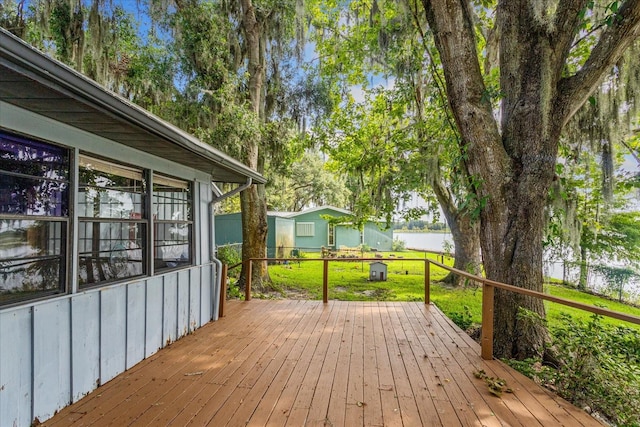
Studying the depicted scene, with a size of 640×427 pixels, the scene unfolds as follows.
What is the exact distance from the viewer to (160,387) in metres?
2.72

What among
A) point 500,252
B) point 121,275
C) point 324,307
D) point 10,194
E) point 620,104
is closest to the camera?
point 10,194

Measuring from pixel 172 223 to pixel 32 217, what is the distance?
1.73 meters

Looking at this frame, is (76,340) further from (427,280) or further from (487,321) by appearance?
(427,280)

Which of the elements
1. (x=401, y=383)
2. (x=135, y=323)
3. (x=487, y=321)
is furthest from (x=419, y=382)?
(x=135, y=323)

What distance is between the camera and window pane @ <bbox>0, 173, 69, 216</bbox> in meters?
2.09

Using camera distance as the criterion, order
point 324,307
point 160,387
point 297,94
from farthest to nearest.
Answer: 1. point 297,94
2. point 324,307
3. point 160,387

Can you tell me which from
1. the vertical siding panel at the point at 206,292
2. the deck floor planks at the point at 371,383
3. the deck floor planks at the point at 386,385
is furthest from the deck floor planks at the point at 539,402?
the vertical siding panel at the point at 206,292

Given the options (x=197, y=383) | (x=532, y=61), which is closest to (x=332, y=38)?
(x=532, y=61)

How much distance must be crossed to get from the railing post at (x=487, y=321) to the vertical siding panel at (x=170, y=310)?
3.36 metres

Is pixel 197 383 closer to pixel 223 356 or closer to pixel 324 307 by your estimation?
pixel 223 356

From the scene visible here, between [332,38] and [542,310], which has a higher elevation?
[332,38]

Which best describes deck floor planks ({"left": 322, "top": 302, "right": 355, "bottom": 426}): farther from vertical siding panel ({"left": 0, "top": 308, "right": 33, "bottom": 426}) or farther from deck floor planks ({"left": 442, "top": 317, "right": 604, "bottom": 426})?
vertical siding panel ({"left": 0, "top": 308, "right": 33, "bottom": 426})

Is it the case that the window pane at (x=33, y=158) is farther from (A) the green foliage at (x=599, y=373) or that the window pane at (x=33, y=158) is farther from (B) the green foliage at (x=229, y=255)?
(B) the green foliage at (x=229, y=255)

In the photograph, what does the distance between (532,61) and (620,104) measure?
1953 mm
